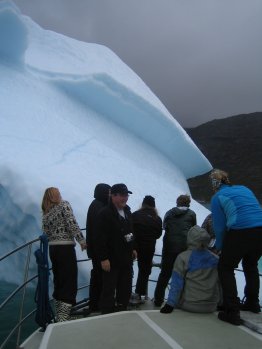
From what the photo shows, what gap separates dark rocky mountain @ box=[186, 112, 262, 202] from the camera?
8183cm

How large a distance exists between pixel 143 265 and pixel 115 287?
0.78 m

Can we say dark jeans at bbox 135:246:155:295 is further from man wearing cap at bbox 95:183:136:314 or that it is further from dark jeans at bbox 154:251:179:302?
man wearing cap at bbox 95:183:136:314

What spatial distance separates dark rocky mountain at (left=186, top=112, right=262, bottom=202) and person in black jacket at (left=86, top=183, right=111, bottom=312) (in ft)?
237

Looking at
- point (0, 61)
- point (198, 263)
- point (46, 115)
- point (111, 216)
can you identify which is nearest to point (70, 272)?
point (111, 216)

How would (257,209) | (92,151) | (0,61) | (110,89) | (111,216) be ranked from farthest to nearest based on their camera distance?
(110,89) < (0,61) < (92,151) < (111,216) < (257,209)

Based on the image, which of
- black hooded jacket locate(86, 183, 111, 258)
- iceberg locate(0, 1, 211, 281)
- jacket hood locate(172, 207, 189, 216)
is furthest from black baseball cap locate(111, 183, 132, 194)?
iceberg locate(0, 1, 211, 281)

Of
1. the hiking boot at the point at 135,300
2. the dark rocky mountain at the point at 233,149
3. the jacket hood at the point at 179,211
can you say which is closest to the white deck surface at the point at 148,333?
the hiking boot at the point at 135,300

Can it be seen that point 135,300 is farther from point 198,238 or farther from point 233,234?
point 233,234

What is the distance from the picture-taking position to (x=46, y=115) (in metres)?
6.98

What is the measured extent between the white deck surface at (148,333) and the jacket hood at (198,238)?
0.55m

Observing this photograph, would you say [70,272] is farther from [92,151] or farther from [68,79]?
[68,79]

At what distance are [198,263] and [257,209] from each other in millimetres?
655

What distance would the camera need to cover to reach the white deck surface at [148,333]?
233 cm

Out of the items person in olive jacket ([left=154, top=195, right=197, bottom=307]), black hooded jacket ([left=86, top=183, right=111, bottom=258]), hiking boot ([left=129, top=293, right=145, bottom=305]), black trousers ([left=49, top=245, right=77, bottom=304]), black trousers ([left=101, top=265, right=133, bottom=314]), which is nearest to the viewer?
black trousers ([left=101, top=265, right=133, bottom=314])
